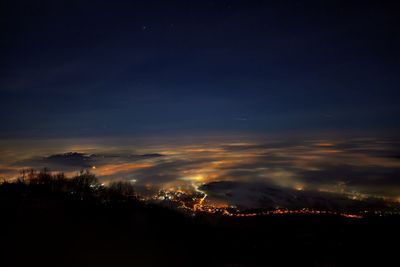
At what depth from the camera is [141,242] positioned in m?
25.4

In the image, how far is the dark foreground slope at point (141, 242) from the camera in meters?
19.7

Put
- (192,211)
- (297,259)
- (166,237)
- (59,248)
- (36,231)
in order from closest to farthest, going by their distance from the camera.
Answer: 1. (59,248)
2. (36,231)
3. (297,259)
4. (166,237)
5. (192,211)

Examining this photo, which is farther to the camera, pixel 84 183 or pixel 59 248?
pixel 84 183

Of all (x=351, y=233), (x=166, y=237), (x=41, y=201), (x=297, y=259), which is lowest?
(x=351, y=233)

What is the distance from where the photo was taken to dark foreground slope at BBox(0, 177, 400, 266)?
19734 mm

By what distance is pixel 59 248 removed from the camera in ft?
65.6

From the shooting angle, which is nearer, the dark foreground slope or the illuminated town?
the dark foreground slope

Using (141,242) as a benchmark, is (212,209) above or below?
below

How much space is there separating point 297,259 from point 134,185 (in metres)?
39.1

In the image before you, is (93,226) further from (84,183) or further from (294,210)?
(294,210)

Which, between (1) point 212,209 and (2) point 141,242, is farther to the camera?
(1) point 212,209

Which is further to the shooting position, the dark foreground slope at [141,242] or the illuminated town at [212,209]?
the illuminated town at [212,209]

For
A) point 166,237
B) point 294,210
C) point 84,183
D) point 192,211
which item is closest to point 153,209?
point 192,211

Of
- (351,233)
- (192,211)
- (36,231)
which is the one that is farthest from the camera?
(192,211)
